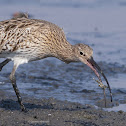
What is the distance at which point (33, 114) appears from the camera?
825 cm

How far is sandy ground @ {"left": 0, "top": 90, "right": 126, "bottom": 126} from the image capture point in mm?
7648

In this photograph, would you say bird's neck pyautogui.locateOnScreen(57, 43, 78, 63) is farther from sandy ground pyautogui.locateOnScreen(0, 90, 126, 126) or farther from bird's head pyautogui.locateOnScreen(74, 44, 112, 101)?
sandy ground pyautogui.locateOnScreen(0, 90, 126, 126)

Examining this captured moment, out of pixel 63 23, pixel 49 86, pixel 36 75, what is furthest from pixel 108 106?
pixel 63 23

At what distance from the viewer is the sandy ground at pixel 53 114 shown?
765cm

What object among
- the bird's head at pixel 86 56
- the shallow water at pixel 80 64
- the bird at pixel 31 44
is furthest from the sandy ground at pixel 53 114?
the bird's head at pixel 86 56

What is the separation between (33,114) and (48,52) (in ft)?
4.90

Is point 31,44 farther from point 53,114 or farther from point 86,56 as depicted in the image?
point 53,114

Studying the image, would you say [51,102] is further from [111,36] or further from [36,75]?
[111,36]

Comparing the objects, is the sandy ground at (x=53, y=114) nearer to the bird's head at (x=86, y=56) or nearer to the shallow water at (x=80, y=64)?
the shallow water at (x=80, y=64)

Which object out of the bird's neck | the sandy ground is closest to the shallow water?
the sandy ground

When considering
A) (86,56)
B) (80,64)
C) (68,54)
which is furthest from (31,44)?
(80,64)

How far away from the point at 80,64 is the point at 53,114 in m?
5.07

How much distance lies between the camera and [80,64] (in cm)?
1313

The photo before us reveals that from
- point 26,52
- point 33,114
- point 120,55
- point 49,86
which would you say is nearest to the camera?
point 33,114
